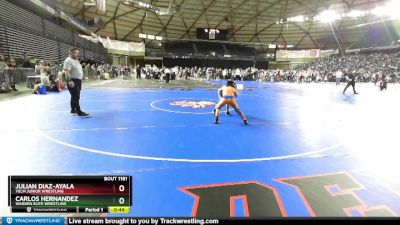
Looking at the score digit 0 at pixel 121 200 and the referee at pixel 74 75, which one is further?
the referee at pixel 74 75

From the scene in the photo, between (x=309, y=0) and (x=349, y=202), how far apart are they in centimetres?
4366

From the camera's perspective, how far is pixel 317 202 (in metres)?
2.77

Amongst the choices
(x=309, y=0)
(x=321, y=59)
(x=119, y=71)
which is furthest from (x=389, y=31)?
(x=119, y=71)

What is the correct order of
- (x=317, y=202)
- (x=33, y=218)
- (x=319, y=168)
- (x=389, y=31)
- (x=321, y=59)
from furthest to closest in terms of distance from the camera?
(x=321, y=59)
(x=389, y=31)
(x=319, y=168)
(x=317, y=202)
(x=33, y=218)

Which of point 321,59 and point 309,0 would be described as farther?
point 321,59

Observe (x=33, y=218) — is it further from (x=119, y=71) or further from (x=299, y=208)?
(x=119, y=71)

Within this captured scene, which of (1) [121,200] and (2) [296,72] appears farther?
(2) [296,72]
